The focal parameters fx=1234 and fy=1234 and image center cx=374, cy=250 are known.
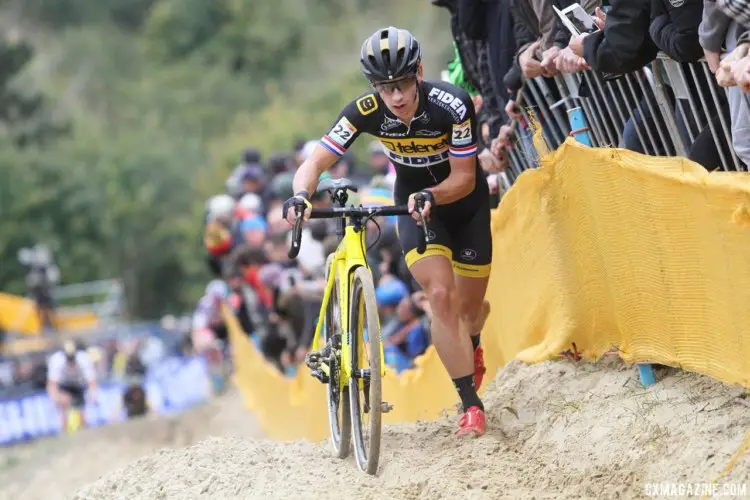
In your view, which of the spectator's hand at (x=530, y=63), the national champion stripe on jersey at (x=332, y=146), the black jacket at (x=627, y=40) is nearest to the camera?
the black jacket at (x=627, y=40)

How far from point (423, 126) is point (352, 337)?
1.33 metres

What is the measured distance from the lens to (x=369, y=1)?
256ft

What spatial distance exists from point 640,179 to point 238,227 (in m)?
10.9

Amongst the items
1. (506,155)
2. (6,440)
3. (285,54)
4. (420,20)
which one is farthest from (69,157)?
(506,155)

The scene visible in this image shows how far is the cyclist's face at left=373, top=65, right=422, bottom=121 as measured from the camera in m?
7.02

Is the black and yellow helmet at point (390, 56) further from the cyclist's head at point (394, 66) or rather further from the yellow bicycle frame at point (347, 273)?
the yellow bicycle frame at point (347, 273)

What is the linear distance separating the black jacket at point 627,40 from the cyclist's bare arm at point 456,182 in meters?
1.30

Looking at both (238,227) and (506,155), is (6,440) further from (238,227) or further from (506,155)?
(506,155)

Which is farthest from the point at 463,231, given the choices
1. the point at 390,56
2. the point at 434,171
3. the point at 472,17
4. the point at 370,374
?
the point at 472,17

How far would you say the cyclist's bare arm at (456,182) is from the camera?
23.8 ft

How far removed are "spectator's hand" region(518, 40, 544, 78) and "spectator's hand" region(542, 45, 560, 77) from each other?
3.7 inches

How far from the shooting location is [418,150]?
24.6 feet

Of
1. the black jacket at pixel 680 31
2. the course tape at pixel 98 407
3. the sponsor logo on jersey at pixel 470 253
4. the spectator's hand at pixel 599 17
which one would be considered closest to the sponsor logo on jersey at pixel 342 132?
the sponsor logo on jersey at pixel 470 253

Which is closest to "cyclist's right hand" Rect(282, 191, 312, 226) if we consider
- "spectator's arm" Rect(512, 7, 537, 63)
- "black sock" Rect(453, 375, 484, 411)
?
"black sock" Rect(453, 375, 484, 411)
